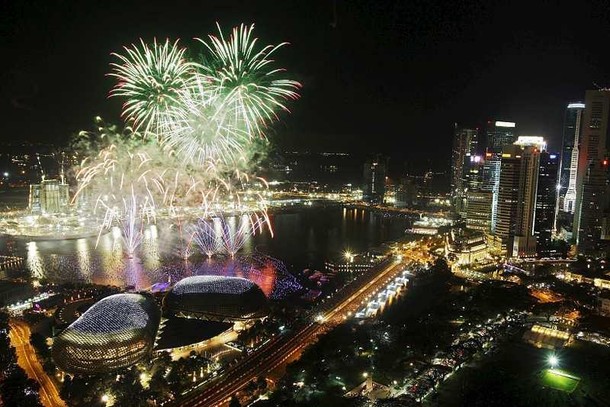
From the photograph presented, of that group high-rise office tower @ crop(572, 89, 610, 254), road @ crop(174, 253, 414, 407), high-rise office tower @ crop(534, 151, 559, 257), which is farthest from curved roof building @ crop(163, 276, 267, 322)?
high-rise office tower @ crop(572, 89, 610, 254)

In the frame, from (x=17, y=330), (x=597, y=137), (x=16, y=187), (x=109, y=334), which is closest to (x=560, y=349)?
(x=109, y=334)

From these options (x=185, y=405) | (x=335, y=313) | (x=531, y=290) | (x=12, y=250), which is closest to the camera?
(x=185, y=405)

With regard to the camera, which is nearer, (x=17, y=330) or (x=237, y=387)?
(x=237, y=387)

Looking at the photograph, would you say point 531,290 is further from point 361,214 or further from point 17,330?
point 361,214

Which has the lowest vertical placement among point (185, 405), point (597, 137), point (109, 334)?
point (185, 405)

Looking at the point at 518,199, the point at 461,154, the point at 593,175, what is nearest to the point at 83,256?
the point at 518,199

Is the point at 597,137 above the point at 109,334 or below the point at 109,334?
above

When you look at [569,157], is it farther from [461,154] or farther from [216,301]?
[216,301]
